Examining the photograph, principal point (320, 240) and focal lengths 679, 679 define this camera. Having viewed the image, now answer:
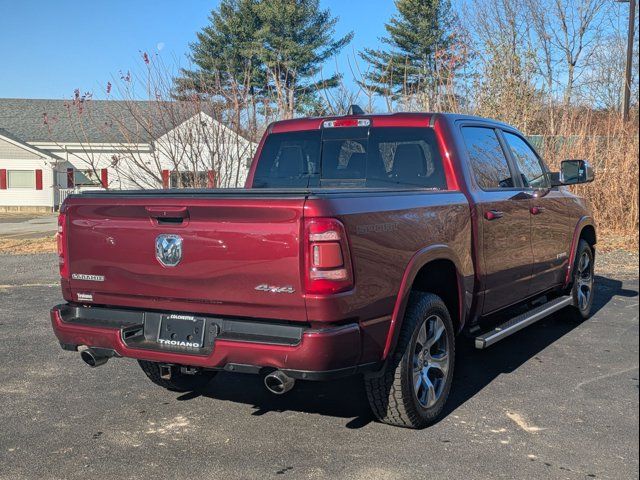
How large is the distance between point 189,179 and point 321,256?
37.2 ft

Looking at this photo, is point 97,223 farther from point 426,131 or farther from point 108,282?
point 426,131

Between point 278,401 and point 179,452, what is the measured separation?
1.05m

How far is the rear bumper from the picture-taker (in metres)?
3.33

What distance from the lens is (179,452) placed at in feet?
12.5

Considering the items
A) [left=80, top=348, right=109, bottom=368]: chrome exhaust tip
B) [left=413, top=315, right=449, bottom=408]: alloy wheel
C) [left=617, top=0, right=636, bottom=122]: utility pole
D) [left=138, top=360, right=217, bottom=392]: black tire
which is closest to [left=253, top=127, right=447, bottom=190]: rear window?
[left=413, top=315, right=449, bottom=408]: alloy wheel

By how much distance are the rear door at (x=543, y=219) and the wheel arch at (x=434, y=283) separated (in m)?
1.31

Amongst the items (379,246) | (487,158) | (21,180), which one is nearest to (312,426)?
(379,246)

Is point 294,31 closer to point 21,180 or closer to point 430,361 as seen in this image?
point 21,180

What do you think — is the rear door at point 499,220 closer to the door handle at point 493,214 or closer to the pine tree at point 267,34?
the door handle at point 493,214

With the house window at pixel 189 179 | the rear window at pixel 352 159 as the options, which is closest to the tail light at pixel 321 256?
the rear window at pixel 352 159

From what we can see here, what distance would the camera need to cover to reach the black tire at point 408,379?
392 centimetres

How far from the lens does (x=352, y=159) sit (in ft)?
16.9

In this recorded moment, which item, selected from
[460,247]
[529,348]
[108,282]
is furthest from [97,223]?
[529,348]

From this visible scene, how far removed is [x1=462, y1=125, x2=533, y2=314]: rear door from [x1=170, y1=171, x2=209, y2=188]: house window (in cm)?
914
